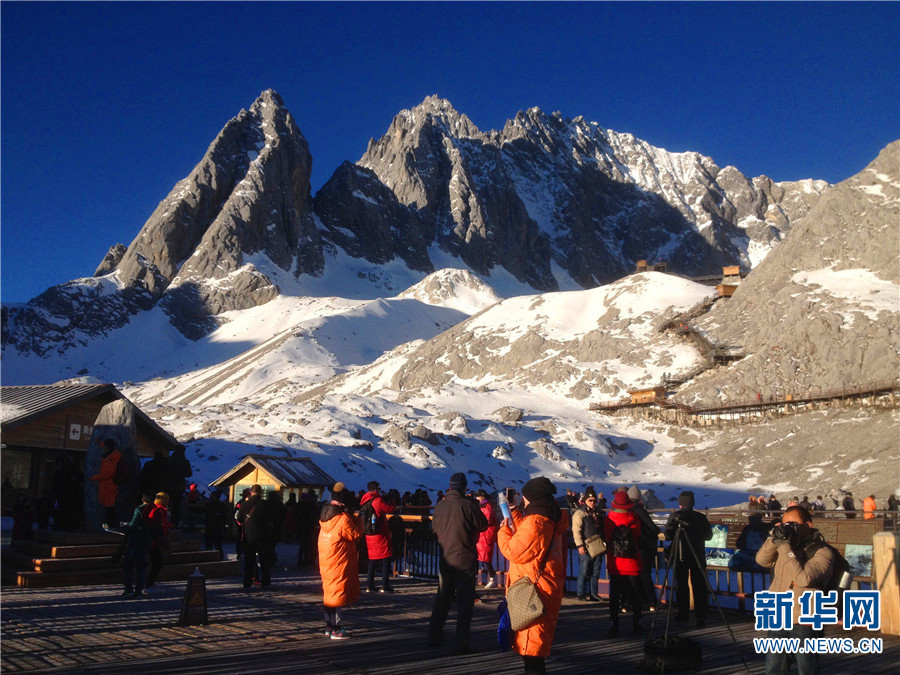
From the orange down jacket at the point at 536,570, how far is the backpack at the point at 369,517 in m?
5.72

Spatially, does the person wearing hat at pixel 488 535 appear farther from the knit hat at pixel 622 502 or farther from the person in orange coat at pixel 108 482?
the person in orange coat at pixel 108 482

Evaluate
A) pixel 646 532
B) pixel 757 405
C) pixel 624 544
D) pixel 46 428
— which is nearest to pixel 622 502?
pixel 646 532

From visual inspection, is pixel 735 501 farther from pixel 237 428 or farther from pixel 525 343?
pixel 525 343

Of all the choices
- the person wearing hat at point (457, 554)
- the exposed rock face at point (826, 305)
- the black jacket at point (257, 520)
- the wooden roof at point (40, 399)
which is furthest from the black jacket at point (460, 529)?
the exposed rock face at point (826, 305)

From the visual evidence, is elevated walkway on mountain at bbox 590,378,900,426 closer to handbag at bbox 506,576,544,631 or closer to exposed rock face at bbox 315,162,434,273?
handbag at bbox 506,576,544,631

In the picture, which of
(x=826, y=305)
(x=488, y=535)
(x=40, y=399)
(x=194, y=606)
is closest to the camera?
(x=194, y=606)

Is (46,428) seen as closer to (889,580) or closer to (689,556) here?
(689,556)

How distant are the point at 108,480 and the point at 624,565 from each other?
8.36 metres

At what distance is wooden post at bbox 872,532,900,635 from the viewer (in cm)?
882

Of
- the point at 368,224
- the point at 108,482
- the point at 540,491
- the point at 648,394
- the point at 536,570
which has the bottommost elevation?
the point at 536,570

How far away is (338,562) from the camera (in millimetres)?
8492

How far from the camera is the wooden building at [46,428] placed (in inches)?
757

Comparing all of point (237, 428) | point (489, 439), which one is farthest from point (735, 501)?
point (237, 428)

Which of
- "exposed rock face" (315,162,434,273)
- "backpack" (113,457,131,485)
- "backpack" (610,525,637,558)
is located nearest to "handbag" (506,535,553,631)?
"backpack" (610,525,637,558)
